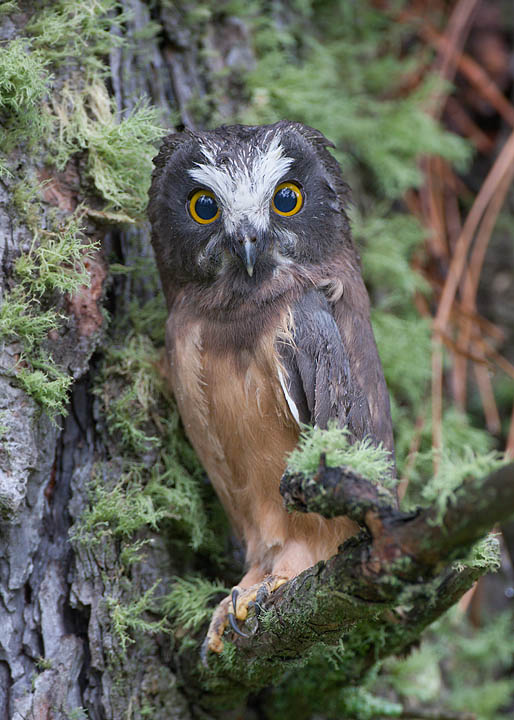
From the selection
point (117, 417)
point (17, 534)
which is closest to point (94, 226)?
point (117, 417)

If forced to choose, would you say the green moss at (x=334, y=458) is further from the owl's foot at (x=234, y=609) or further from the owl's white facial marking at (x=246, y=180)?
the owl's white facial marking at (x=246, y=180)

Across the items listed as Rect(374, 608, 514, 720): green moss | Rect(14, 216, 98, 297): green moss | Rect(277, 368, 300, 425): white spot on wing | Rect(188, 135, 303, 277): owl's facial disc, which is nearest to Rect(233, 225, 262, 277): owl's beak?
Rect(188, 135, 303, 277): owl's facial disc

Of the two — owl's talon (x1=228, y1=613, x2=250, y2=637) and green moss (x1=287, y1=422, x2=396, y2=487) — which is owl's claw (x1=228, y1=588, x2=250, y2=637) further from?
green moss (x1=287, y1=422, x2=396, y2=487)

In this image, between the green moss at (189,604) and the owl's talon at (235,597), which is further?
the green moss at (189,604)

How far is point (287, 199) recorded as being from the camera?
2543mm

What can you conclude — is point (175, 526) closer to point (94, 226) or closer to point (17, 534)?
point (17, 534)

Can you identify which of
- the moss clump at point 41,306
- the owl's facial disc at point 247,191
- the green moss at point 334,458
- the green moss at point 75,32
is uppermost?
the green moss at point 75,32

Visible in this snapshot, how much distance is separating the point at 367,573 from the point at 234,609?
37.3 inches

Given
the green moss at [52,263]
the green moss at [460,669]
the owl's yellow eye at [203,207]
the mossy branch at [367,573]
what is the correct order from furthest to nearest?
the green moss at [460,669], the owl's yellow eye at [203,207], the green moss at [52,263], the mossy branch at [367,573]

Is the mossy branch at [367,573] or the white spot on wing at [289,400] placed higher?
the white spot on wing at [289,400]

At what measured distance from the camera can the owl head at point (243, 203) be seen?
95.3 inches

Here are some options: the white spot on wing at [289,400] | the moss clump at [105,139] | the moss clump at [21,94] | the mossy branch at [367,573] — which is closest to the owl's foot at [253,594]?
the mossy branch at [367,573]

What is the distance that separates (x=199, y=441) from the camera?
2.60 meters

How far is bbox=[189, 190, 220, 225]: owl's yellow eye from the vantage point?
2.52 meters
